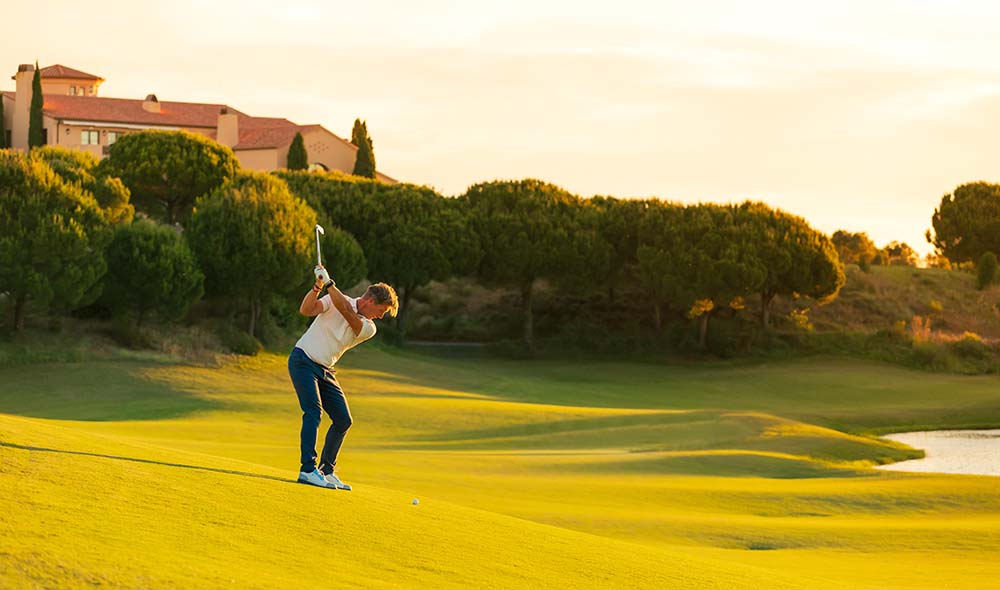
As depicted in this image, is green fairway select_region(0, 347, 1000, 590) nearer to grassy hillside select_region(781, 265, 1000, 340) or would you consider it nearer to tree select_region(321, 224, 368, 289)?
tree select_region(321, 224, 368, 289)

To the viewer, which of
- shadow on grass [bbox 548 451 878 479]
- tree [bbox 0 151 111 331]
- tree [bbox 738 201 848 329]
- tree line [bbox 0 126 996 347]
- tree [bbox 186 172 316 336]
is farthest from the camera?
tree [bbox 738 201 848 329]

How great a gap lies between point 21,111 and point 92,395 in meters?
74.3

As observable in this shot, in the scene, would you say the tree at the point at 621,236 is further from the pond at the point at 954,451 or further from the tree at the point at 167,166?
the pond at the point at 954,451

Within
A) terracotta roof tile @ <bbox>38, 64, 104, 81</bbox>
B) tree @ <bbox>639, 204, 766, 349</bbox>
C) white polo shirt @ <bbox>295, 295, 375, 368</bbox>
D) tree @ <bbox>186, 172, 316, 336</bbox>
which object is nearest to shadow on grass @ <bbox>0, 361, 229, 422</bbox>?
tree @ <bbox>186, 172, 316, 336</bbox>

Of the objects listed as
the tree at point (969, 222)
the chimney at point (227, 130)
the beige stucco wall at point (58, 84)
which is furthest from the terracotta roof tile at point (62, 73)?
the tree at point (969, 222)

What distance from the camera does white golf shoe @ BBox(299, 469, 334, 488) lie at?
14156mm

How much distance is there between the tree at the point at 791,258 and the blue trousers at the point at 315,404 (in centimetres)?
6613

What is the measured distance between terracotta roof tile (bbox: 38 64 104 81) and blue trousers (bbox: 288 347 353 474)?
4878 inches

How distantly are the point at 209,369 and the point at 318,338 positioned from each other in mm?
42498

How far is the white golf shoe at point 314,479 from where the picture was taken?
14.2 meters

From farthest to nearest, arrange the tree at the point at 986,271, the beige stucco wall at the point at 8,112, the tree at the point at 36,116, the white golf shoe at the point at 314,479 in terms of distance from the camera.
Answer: the beige stucco wall at the point at 8,112 → the tree at the point at 36,116 → the tree at the point at 986,271 → the white golf shoe at the point at 314,479

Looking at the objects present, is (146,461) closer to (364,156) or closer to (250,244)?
(250,244)

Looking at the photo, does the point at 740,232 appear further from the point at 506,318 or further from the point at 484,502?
the point at 484,502

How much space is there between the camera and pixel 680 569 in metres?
13.0
